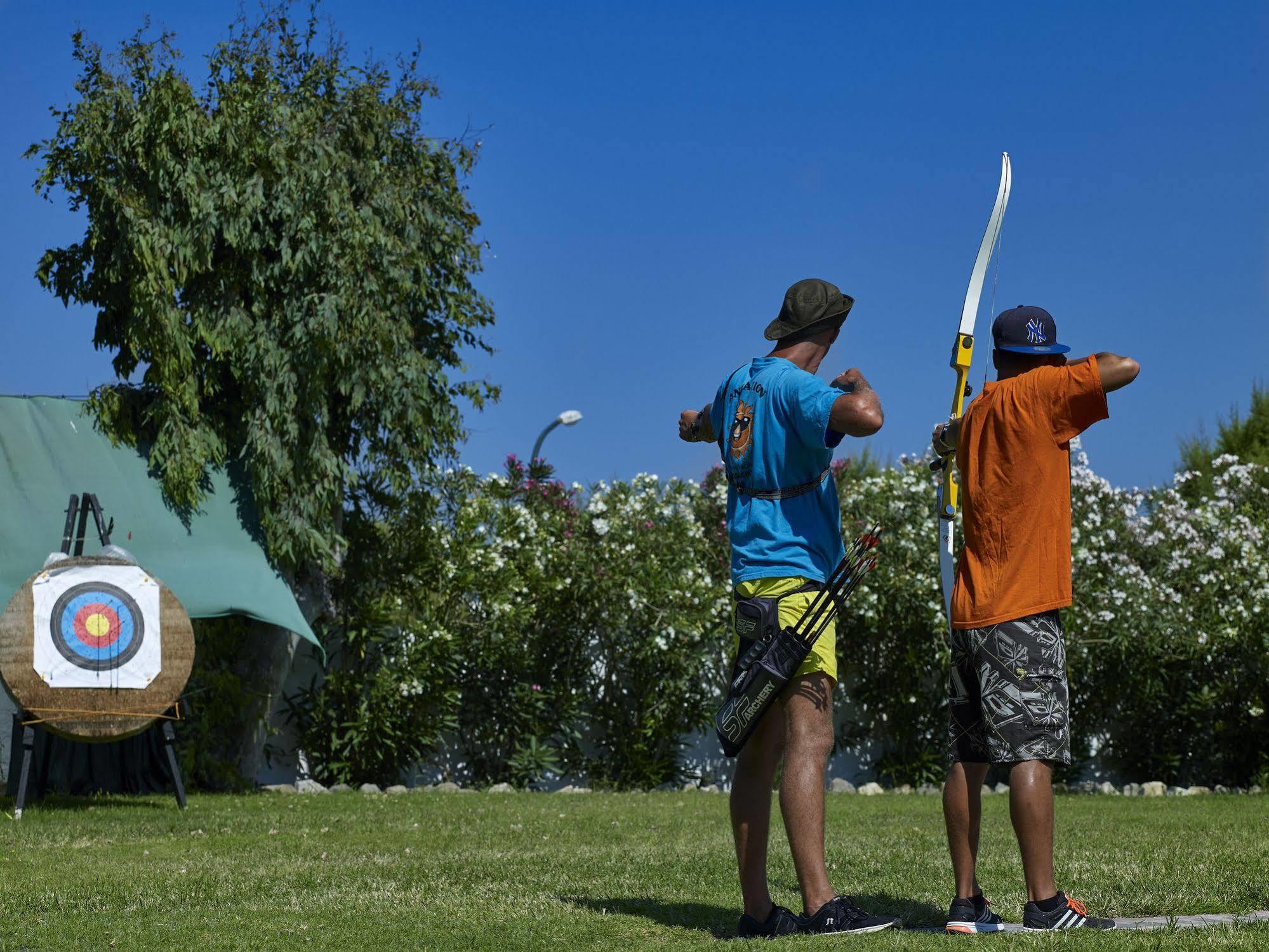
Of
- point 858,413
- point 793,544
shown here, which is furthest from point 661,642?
point 858,413

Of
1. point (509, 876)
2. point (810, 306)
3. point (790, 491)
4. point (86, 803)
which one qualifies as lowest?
point (86, 803)

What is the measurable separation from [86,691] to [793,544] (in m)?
5.46

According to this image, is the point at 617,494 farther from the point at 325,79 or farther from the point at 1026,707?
the point at 1026,707

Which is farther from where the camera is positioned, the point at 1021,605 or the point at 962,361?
the point at 962,361

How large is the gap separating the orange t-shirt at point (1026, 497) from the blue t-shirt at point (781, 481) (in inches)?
17.5

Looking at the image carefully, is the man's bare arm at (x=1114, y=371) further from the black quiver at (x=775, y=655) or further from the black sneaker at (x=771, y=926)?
the black sneaker at (x=771, y=926)

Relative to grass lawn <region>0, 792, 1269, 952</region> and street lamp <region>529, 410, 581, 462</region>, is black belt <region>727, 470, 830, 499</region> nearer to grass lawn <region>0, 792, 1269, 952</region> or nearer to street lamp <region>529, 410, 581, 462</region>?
grass lawn <region>0, 792, 1269, 952</region>

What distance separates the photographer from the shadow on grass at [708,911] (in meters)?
4.44

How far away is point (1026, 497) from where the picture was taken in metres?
4.20

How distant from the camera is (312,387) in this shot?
987 cm

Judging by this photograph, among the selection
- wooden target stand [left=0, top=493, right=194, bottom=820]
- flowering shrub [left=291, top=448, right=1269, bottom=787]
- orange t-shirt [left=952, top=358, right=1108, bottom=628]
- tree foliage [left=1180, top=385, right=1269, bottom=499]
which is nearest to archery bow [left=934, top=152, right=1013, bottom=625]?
orange t-shirt [left=952, top=358, right=1108, bottom=628]

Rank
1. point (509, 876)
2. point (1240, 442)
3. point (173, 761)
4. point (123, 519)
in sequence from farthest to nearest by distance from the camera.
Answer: point (1240, 442)
point (123, 519)
point (173, 761)
point (509, 876)

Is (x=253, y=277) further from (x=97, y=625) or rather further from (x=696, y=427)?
(x=696, y=427)

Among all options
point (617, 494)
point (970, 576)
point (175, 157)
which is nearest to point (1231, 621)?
point (617, 494)
